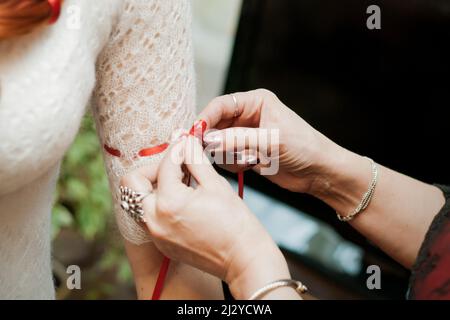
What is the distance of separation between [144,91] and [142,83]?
11 mm

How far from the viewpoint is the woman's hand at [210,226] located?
2.02 ft

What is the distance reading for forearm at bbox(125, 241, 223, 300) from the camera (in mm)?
757

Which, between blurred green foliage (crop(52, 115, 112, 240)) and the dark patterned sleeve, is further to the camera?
blurred green foliage (crop(52, 115, 112, 240))

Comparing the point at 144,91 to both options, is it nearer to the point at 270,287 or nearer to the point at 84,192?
the point at 270,287

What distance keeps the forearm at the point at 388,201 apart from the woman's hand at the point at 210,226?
10.2 inches

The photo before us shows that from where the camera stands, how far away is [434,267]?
66 cm

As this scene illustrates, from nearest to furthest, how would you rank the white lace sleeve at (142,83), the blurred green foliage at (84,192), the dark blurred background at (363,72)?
the white lace sleeve at (142,83), the dark blurred background at (363,72), the blurred green foliage at (84,192)

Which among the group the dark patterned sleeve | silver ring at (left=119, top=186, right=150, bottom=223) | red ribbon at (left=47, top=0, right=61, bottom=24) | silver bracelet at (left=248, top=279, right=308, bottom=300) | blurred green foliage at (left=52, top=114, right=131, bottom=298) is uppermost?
red ribbon at (left=47, top=0, right=61, bottom=24)

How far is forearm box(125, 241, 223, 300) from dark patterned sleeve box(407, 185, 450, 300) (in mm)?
286

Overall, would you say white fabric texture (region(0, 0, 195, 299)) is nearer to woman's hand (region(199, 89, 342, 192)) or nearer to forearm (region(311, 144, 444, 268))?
woman's hand (region(199, 89, 342, 192))

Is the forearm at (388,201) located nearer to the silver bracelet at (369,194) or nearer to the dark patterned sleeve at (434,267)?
the silver bracelet at (369,194)

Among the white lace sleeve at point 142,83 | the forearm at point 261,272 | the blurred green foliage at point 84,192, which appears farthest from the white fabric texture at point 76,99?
the blurred green foliage at point 84,192

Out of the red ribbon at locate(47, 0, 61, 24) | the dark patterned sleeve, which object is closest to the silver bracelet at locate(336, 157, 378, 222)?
the dark patterned sleeve

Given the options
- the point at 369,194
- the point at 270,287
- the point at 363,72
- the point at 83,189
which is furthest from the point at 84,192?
the point at 270,287
